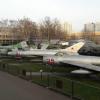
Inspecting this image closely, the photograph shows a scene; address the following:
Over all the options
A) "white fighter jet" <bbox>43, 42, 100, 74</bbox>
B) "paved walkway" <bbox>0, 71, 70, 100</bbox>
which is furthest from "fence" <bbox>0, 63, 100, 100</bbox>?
"white fighter jet" <bbox>43, 42, 100, 74</bbox>

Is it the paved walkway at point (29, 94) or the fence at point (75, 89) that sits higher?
the fence at point (75, 89)

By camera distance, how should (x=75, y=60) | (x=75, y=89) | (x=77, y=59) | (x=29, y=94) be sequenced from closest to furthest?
(x=75, y=89) < (x=29, y=94) < (x=75, y=60) < (x=77, y=59)

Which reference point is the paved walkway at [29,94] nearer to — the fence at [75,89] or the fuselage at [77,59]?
the fence at [75,89]

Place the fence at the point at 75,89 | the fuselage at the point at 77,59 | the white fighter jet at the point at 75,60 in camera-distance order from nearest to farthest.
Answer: the fence at the point at 75,89, the white fighter jet at the point at 75,60, the fuselage at the point at 77,59

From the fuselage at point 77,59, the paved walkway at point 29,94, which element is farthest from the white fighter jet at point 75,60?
the paved walkway at point 29,94

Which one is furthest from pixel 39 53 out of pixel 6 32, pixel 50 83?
pixel 6 32

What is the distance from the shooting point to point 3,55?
64625 mm

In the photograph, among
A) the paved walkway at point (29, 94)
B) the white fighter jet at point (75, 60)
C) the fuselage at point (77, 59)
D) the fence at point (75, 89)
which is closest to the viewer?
the fence at point (75, 89)

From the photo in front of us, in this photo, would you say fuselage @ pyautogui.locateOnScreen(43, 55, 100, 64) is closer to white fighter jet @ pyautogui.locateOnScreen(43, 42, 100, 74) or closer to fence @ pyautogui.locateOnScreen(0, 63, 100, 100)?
white fighter jet @ pyautogui.locateOnScreen(43, 42, 100, 74)

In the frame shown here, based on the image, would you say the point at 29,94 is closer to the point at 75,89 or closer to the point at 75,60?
the point at 75,89

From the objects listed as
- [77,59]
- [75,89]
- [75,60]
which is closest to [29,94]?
→ [75,89]

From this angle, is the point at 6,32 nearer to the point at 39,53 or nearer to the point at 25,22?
the point at 25,22

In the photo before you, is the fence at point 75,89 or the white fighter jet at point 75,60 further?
the white fighter jet at point 75,60

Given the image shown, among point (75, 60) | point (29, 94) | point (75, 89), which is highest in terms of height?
point (75, 60)
